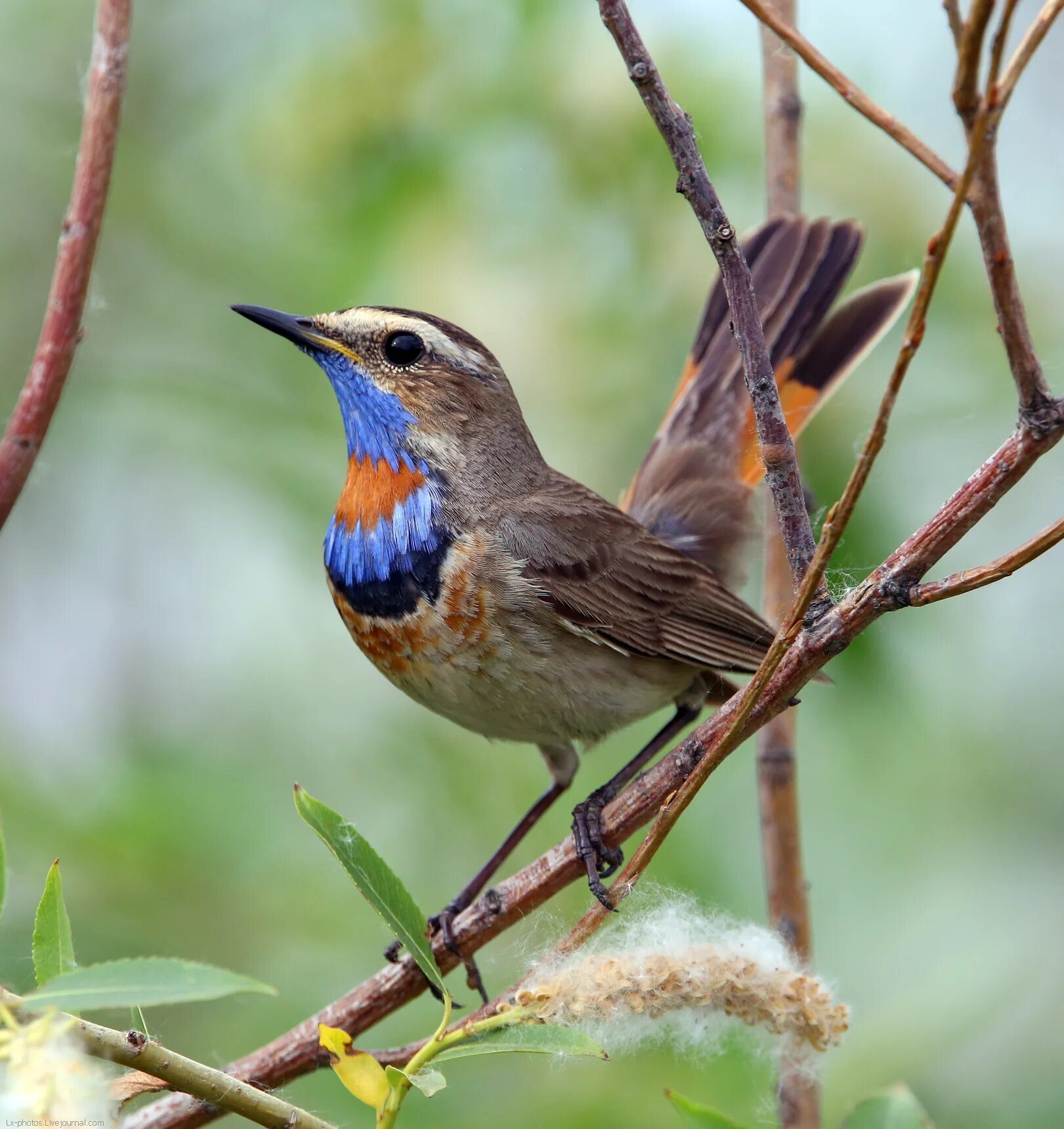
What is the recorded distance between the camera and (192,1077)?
1.65 metres

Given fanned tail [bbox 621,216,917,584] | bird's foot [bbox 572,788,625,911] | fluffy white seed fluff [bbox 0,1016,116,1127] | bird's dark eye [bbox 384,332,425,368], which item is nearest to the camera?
fluffy white seed fluff [bbox 0,1016,116,1127]

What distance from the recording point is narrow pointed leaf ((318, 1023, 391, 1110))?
175cm

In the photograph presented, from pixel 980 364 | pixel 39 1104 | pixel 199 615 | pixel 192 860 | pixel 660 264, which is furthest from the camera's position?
pixel 199 615

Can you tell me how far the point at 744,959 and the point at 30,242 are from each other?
401 cm

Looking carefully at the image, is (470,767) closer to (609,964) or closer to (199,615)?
(199,615)

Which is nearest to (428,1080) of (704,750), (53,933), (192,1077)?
(192,1077)

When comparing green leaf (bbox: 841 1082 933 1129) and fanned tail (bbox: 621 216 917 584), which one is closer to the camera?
green leaf (bbox: 841 1082 933 1129)

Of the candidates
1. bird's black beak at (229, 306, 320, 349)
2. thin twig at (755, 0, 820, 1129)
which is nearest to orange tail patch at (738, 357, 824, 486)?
thin twig at (755, 0, 820, 1129)

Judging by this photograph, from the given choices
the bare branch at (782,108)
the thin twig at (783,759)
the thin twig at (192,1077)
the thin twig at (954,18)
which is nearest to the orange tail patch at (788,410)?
the thin twig at (783,759)

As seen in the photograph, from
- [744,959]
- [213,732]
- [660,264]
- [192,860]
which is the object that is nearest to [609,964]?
[744,959]

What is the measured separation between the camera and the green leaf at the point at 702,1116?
1.84 meters

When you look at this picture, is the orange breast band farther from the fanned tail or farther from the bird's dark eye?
the fanned tail

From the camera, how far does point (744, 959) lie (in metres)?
1.95

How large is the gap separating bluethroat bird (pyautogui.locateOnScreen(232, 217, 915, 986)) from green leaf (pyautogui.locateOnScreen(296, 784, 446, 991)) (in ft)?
3.14
